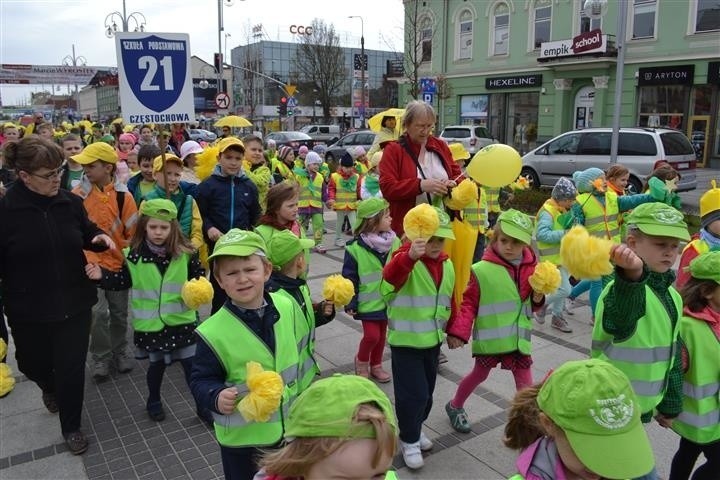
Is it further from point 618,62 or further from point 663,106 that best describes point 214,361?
point 663,106

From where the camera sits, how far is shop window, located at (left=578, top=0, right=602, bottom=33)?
25.6 meters

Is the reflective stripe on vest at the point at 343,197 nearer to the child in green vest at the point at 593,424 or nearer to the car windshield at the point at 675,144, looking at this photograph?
the child in green vest at the point at 593,424

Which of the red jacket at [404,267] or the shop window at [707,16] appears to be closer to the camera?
the red jacket at [404,267]

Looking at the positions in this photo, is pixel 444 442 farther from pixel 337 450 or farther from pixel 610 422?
pixel 337 450

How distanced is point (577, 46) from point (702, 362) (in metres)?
25.1

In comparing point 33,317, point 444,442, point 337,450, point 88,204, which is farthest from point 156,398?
point 337,450

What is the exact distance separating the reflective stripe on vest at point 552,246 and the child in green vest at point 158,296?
3567 mm

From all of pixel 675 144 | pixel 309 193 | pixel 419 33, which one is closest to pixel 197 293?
pixel 309 193

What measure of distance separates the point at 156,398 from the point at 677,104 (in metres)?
25.4

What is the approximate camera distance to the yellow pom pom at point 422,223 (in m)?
3.08

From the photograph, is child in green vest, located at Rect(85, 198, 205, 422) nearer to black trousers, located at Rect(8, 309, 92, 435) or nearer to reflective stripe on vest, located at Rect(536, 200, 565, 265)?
black trousers, located at Rect(8, 309, 92, 435)

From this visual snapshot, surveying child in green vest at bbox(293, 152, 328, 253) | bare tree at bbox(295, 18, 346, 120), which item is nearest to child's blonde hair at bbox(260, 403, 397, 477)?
child in green vest at bbox(293, 152, 328, 253)

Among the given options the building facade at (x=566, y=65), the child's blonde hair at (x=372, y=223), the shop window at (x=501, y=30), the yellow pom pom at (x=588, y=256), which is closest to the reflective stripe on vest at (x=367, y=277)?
the child's blonde hair at (x=372, y=223)

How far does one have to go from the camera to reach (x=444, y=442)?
3.87m
